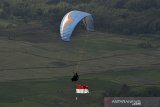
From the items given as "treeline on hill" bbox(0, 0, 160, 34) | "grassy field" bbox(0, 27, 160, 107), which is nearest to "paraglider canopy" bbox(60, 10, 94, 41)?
"grassy field" bbox(0, 27, 160, 107)

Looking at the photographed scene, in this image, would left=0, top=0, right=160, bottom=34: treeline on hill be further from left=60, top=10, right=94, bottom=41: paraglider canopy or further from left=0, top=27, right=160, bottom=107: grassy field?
left=60, top=10, right=94, bottom=41: paraglider canopy

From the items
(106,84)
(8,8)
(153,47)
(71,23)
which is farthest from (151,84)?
(8,8)

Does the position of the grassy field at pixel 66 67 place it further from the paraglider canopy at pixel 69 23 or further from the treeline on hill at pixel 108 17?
the paraglider canopy at pixel 69 23

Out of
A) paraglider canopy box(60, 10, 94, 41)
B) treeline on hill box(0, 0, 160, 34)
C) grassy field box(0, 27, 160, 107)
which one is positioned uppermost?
treeline on hill box(0, 0, 160, 34)

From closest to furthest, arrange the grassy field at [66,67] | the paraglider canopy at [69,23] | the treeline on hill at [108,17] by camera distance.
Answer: the paraglider canopy at [69,23] → the grassy field at [66,67] → the treeline on hill at [108,17]

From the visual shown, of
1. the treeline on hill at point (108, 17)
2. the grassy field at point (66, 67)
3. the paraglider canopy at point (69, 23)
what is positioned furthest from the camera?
the treeline on hill at point (108, 17)

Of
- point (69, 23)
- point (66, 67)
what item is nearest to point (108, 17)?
point (66, 67)

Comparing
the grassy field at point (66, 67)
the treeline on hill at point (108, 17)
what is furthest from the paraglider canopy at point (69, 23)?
the treeline on hill at point (108, 17)

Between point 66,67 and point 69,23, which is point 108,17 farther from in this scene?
point 69,23
